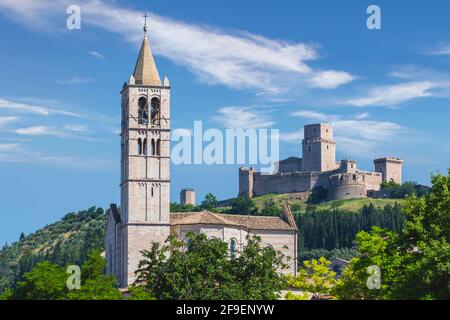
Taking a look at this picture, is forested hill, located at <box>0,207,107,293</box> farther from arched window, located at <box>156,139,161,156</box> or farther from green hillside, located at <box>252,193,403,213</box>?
arched window, located at <box>156,139,161,156</box>

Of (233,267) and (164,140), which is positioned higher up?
(164,140)

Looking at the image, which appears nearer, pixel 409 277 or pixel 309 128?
pixel 409 277

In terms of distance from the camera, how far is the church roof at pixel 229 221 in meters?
85.4

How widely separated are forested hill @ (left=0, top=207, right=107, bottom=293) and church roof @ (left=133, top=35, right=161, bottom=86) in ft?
171

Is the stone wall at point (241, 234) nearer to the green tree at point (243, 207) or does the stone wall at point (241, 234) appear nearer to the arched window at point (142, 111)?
the arched window at point (142, 111)

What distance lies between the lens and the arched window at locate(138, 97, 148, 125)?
8581 cm

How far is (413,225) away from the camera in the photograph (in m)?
52.3

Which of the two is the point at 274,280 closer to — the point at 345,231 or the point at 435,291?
the point at 435,291

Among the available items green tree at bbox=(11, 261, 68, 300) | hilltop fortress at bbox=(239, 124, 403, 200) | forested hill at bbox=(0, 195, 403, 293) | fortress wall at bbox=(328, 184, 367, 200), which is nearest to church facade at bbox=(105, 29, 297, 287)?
green tree at bbox=(11, 261, 68, 300)

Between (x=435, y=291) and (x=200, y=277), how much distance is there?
667 inches

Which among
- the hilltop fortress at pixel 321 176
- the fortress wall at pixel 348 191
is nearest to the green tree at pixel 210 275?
the fortress wall at pixel 348 191

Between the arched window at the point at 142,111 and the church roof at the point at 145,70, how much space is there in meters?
1.32
